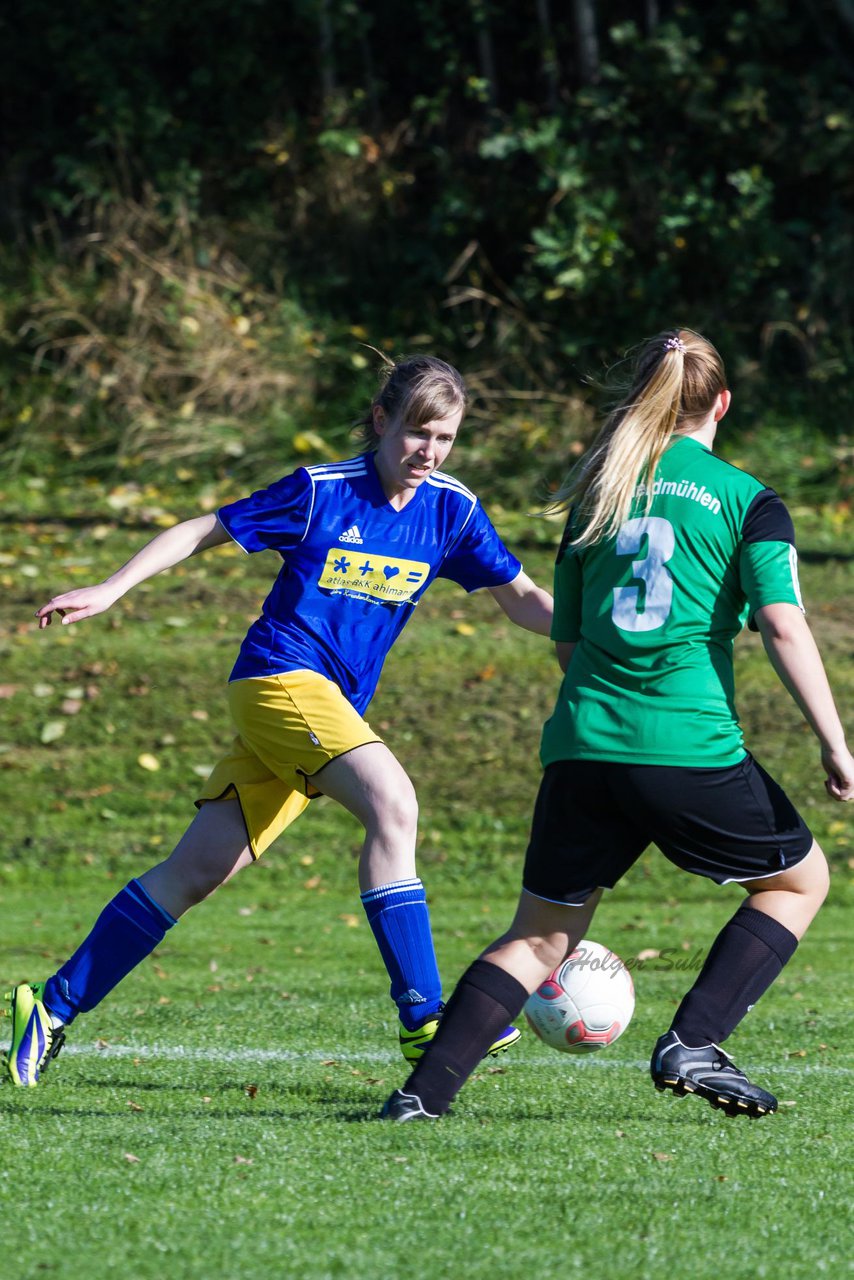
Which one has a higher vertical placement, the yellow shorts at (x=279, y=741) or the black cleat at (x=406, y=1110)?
the yellow shorts at (x=279, y=741)

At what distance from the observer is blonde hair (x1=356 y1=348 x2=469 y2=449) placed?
436 cm

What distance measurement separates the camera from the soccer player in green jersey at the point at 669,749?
3.68 m

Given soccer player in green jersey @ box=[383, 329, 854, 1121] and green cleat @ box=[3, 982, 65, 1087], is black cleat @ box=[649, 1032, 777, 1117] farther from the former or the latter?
green cleat @ box=[3, 982, 65, 1087]

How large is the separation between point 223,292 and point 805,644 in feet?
43.8

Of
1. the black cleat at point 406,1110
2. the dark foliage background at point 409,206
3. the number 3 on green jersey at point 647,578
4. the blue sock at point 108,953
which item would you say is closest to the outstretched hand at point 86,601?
the blue sock at point 108,953

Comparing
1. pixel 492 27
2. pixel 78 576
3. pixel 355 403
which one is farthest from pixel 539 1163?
pixel 492 27

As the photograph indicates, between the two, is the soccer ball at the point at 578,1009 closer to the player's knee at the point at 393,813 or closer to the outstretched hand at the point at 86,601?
the player's knee at the point at 393,813

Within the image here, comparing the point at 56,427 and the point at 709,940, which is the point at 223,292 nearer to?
the point at 56,427

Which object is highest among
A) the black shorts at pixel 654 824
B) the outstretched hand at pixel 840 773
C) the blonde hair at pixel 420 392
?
the blonde hair at pixel 420 392

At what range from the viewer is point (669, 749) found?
368cm

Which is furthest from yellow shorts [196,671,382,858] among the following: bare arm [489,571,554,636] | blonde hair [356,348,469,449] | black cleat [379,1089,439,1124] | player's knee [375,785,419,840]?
black cleat [379,1089,439,1124]

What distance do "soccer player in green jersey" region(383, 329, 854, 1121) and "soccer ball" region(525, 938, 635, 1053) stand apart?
0.39 meters

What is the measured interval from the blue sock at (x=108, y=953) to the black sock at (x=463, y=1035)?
1.06 meters

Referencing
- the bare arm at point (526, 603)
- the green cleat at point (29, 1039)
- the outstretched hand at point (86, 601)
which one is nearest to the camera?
the outstretched hand at point (86, 601)
